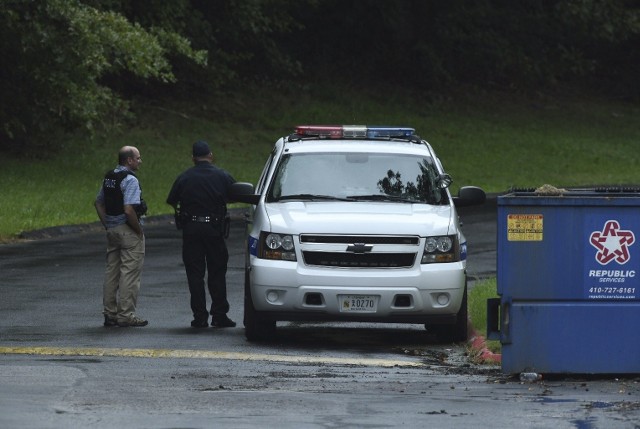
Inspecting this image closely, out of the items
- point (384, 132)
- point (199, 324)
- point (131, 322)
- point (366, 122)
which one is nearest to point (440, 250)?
point (384, 132)

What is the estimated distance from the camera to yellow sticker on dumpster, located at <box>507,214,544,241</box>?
1134 centimetres

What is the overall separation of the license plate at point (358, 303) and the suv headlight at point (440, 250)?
1.87ft

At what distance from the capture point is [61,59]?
32.0 m

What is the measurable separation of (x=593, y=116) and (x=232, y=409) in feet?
143

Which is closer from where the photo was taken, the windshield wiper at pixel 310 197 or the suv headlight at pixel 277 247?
the suv headlight at pixel 277 247

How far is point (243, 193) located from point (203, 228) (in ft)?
2.62

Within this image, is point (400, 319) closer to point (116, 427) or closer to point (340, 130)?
point (340, 130)

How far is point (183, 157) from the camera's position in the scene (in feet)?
130

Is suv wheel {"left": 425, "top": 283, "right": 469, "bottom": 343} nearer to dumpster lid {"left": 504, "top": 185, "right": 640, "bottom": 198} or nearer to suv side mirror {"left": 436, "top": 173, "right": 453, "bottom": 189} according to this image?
suv side mirror {"left": 436, "top": 173, "right": 453, "bottom": 189}

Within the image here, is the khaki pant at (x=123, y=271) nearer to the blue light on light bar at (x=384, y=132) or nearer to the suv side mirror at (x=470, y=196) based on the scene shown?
the blue light on light bar at (x=384, y=132)

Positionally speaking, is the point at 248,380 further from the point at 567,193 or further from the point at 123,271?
the point at 123,271

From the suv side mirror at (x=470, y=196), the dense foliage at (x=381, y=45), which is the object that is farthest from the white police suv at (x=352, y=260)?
the dense foliage at (x=381, y=45)

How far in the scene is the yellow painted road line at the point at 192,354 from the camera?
12.4 meters

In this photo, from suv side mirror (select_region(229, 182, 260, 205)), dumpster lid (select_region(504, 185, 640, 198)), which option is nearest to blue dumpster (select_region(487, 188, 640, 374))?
dumpster lid (select_region(504, 185, 640, 198))
